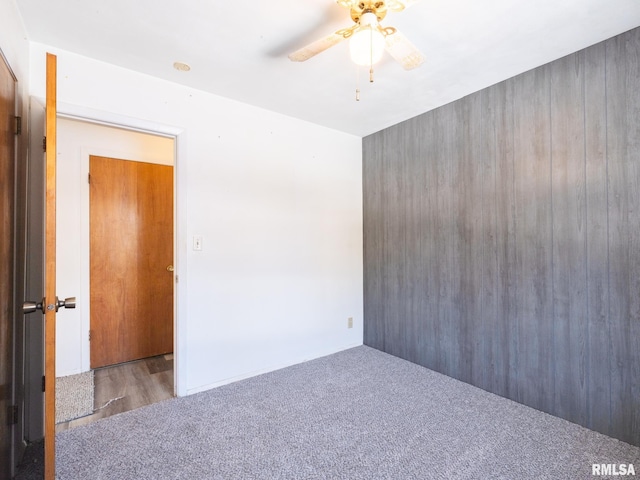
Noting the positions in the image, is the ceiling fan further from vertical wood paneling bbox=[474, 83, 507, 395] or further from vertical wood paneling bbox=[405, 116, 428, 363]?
vertical wood paneling bbox=[405, 116, 428, 363]

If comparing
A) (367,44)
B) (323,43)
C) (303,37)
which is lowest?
(367,44)

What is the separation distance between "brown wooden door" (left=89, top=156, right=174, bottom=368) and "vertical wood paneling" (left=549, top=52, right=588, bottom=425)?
3505mm

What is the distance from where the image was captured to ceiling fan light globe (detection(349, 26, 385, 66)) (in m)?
1.31

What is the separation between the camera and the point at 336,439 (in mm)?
1902

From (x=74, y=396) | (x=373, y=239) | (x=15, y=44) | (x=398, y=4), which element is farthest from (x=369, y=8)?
(x=74, y=396)

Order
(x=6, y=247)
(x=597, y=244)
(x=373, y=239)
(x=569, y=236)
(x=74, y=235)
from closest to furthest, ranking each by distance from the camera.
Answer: (x=6, y=247) < (x=597, y=244) < (x=569, y=236) < (x=74, y=235) < (x=373, y=239)

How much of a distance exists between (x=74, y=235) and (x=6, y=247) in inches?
66.8

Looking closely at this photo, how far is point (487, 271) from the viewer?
2506 mm

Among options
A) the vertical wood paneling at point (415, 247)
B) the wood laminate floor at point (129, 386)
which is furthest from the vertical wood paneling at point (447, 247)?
the wood laminate floor at point (129, 386)

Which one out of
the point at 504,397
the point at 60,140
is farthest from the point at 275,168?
the point at 504,397

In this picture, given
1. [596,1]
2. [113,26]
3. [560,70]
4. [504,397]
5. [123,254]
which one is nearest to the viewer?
[596,1]

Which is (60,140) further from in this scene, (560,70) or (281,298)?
(560,70)

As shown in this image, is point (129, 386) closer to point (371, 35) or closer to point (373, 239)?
point (373, 239)

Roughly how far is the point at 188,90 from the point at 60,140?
1.43 metres
